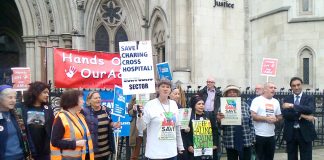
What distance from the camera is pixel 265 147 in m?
8.30

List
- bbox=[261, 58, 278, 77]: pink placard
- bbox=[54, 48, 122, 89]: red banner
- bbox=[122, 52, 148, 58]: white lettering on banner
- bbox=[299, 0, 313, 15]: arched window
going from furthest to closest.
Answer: bbox=[299, 0, 313, 15]: arched window < bbox=[261, 58, 278, 77]: pink placard < bbox=[54, 48, 122, 89]: red banner < bbox=[122, 52, 148, 58]: white lettering on banner

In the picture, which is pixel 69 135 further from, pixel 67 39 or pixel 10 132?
pixel 67 39

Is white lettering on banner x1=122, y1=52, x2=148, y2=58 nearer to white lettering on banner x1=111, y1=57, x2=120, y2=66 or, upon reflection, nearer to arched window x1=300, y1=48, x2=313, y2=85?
white lettering on banner x1=111, y1=57, x2=120, y2=66

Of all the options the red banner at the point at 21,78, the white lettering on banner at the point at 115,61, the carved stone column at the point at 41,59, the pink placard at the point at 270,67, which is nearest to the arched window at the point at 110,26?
the carved stone column at the point at 41,59

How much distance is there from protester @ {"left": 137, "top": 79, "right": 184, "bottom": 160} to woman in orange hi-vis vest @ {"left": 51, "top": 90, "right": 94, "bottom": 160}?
103 cm

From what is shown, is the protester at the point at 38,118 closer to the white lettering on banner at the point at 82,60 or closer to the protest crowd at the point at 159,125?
the protest crowd at the point at 159,125

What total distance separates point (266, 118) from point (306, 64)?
388 inches

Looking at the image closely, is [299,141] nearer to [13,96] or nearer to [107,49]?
[13,96]

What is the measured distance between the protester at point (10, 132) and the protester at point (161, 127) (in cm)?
178

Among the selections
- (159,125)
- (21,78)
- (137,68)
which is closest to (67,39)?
(21,78)

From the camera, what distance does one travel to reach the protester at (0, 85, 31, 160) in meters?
5.25

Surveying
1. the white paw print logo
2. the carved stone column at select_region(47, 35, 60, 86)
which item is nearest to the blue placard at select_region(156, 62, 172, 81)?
the white paw print logo

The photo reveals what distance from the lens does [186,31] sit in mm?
17062

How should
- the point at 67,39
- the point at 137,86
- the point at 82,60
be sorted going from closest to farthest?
the point at 137,86 → the point at 82,60 → the point at 67,39
